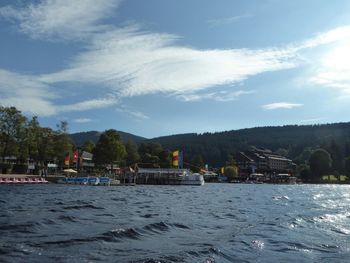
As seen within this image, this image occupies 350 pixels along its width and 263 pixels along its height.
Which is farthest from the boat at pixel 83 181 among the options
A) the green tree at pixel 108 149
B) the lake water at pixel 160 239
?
the lake water at pixel 160 239

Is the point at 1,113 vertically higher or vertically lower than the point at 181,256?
higher

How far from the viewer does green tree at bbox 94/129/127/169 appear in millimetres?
158250

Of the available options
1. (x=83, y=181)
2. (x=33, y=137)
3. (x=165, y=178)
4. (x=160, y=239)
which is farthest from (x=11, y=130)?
(x=160, y=239)

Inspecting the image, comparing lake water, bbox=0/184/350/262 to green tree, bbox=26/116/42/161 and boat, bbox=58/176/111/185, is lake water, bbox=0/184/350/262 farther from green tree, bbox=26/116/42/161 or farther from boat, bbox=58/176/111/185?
green tree, bbox=26/116/42/161

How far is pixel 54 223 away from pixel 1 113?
9898 centimetres

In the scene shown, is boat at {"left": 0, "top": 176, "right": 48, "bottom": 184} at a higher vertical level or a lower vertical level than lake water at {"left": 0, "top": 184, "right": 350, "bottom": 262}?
higher

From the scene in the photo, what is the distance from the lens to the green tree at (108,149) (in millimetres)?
158250

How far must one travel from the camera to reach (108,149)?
158 metres

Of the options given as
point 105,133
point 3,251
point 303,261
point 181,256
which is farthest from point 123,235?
point 105,133

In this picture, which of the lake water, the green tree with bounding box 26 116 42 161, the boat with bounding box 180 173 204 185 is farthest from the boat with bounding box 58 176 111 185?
the lake water

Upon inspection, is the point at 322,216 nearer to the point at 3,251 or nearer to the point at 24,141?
the point at 3,251

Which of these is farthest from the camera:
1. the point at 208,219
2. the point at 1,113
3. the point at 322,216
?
the point at 1,113

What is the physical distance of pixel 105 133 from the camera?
161375 mm

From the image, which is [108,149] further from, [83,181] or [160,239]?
[160,239]
